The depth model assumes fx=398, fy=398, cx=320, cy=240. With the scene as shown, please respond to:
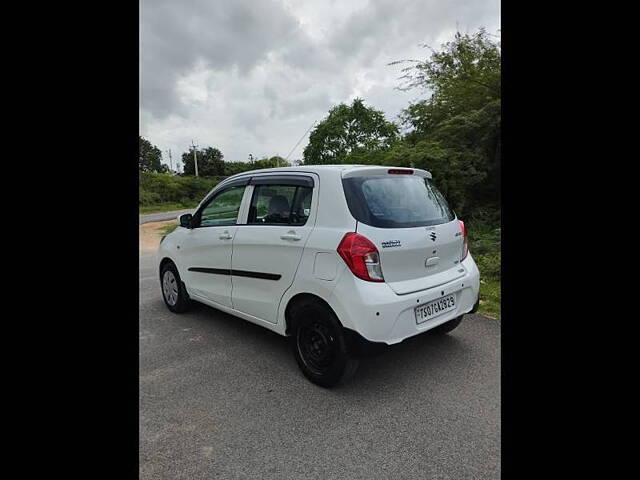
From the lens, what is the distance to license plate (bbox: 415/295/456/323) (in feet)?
9.47

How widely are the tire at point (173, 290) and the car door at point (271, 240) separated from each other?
3.91 ft

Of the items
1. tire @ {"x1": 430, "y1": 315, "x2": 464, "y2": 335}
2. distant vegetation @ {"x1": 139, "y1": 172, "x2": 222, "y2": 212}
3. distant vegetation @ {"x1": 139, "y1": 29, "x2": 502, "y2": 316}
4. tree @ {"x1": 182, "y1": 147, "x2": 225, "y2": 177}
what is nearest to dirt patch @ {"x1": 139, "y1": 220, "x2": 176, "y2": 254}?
distant vegetation @ {"x1": 139, "y1": 29, "x2": 502, "y2": 316}

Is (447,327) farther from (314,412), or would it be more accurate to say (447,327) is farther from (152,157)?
(152,157)

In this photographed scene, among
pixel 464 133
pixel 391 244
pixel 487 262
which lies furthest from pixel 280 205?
pixel 464 133

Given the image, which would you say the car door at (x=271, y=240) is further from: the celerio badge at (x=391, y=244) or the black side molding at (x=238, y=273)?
the celerio badge at (x=391, y=244)

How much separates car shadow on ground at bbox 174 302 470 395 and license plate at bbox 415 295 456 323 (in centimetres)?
37

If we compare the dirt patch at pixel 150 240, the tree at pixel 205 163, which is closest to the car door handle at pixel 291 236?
the dirt patch at pixel 150 240

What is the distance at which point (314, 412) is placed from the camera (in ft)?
8.79

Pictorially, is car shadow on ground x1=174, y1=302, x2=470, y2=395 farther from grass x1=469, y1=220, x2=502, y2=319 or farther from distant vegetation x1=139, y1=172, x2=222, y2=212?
distant vegetation x1=139, y1=172, x2=222, y2=212

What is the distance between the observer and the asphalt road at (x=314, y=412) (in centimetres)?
218
